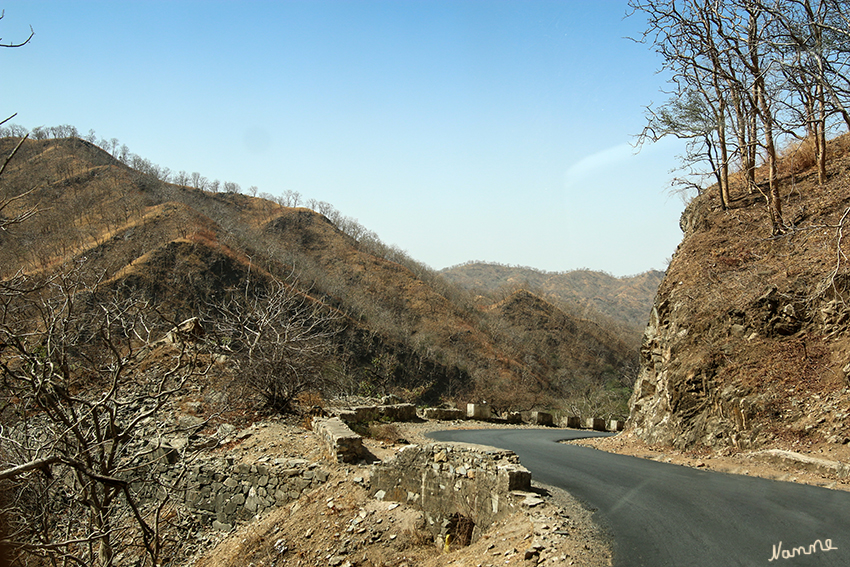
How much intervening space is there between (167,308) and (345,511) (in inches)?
1806

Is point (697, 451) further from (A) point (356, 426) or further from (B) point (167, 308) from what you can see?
(B) point (167, 308)

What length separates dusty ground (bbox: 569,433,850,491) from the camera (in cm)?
828

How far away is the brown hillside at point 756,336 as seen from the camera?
34.9 ft

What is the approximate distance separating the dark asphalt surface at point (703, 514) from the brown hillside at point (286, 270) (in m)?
21.6

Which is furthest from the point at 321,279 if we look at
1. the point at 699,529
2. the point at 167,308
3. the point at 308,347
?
the point at 699,529

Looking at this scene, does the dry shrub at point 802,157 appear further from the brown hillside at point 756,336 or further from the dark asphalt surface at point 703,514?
the dark asphalt surface at point 703,514

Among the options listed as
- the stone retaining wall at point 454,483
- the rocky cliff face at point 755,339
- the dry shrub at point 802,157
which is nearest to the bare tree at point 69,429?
the stone retaining wall at point 454,483

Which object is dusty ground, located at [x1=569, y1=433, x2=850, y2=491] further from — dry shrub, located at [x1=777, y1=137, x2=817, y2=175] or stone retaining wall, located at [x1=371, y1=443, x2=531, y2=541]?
dry shrub, located at [x1=777, y1=137, x2=817, y2=175]

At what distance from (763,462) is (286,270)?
62.0m

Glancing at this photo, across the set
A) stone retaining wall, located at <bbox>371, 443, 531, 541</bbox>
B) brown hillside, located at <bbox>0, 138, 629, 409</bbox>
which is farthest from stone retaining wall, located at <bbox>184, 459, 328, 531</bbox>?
brown hillside, located at <bbox>0, 138, 629, 409</bbox>

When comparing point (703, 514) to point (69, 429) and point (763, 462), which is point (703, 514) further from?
point (69, 429)

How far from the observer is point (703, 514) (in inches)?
248

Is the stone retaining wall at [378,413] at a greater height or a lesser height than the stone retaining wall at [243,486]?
greater

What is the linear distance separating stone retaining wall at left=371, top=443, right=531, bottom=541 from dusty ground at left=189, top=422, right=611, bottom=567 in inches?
10.5
